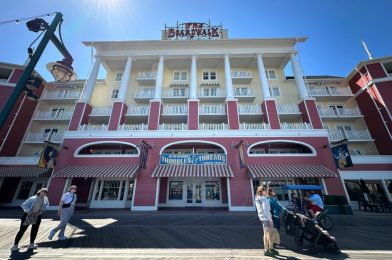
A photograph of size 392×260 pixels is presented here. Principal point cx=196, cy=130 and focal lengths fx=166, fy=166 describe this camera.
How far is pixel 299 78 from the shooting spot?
2012 centimetres

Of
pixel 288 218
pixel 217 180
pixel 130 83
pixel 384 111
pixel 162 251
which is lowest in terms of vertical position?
pixel 162 251

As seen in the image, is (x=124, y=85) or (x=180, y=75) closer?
(x=124, y=85)

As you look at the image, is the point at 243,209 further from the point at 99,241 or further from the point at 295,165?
the point at 99,241

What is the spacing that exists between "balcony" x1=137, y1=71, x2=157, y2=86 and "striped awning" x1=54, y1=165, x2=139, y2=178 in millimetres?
12326

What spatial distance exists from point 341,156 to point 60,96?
1293 inches

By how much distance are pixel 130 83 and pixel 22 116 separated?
1309cm

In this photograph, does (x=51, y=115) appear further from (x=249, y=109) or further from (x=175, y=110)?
(x=249, y=109)

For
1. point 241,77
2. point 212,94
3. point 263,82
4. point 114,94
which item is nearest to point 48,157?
point 114,94

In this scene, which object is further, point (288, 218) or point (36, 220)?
point (288, 218)

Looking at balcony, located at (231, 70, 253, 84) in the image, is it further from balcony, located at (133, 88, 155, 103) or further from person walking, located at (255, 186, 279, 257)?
person walking, located at (255, 186, 279, 257)

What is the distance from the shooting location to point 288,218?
688cm

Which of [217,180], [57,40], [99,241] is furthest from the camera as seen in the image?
[217,180]

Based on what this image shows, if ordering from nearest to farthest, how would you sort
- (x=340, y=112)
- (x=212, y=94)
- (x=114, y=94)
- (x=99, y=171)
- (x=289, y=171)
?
(x=289, y=171)
(x=99, y=171)
(x=340, y=112)
(x=212, y=94)
(x=114, y=94)

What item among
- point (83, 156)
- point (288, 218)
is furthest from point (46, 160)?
point (288, 218)
